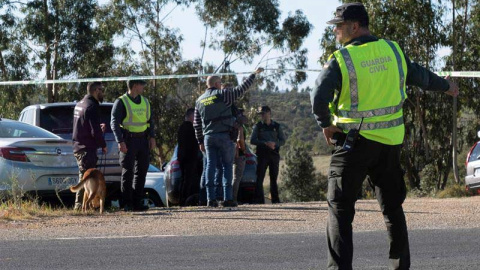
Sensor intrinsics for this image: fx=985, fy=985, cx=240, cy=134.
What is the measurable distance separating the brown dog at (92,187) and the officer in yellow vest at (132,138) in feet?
2.03

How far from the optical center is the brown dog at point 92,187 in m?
11.9

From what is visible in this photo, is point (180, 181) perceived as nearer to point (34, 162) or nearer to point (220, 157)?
point (220, 157)

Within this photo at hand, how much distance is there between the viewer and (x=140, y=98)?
12766 millimetres

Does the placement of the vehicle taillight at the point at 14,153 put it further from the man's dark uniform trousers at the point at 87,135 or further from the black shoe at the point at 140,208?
the black shoe at the point at 140,208

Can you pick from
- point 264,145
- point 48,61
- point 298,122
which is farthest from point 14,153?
point 298,122

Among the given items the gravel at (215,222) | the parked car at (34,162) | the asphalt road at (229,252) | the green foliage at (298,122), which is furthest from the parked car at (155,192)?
the green foliage at (298,122)

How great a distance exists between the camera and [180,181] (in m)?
14.9

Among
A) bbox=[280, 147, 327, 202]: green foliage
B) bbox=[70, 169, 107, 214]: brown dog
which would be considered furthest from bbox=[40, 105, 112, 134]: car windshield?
bbox=[280, 147, 327, 202]: green foliage

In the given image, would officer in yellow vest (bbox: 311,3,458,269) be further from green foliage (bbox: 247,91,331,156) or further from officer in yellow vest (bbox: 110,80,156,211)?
green foliage (bbox: 247,91,331,156)

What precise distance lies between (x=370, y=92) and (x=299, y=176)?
50147mm

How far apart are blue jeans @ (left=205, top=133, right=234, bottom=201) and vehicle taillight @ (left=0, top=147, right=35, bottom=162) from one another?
2337mm

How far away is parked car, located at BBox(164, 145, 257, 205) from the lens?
14.9m

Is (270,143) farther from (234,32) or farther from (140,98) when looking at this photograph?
(234,32)

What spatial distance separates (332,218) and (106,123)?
8506 millimetres
